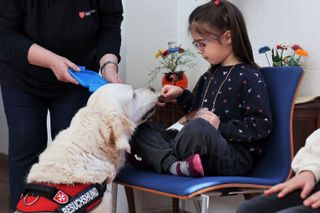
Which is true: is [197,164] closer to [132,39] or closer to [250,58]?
[250,58]

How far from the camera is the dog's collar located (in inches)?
56.6

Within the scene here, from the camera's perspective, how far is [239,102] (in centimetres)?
182

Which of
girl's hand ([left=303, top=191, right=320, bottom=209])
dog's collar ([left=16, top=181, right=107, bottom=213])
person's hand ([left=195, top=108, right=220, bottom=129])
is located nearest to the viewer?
girl's hand ([left=303, top=191, right=320, bottom=209])

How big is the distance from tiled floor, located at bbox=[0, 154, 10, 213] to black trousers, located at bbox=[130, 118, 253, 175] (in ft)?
5.47

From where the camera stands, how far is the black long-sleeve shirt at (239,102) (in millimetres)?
1707

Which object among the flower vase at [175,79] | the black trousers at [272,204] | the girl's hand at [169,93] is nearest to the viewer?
the black trousers at [272,204]

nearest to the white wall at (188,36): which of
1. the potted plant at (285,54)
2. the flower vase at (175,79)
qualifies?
the potted plant at (285,54)

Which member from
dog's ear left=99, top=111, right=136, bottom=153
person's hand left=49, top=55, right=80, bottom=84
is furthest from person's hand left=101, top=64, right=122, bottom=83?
dog's ear left=99, top=111, right=136, bottom=153

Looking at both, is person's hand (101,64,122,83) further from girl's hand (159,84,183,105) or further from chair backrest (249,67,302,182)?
chair backrest (249,67,302,182)

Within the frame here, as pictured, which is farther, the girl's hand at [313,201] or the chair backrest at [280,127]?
the chair backrest at [280,127]

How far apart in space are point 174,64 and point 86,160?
130 centimetres

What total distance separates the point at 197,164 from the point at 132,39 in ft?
5.02

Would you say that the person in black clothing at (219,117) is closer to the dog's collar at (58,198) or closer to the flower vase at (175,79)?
the dog's collar at (58,198)

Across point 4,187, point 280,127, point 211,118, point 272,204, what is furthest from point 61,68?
point 4,187
